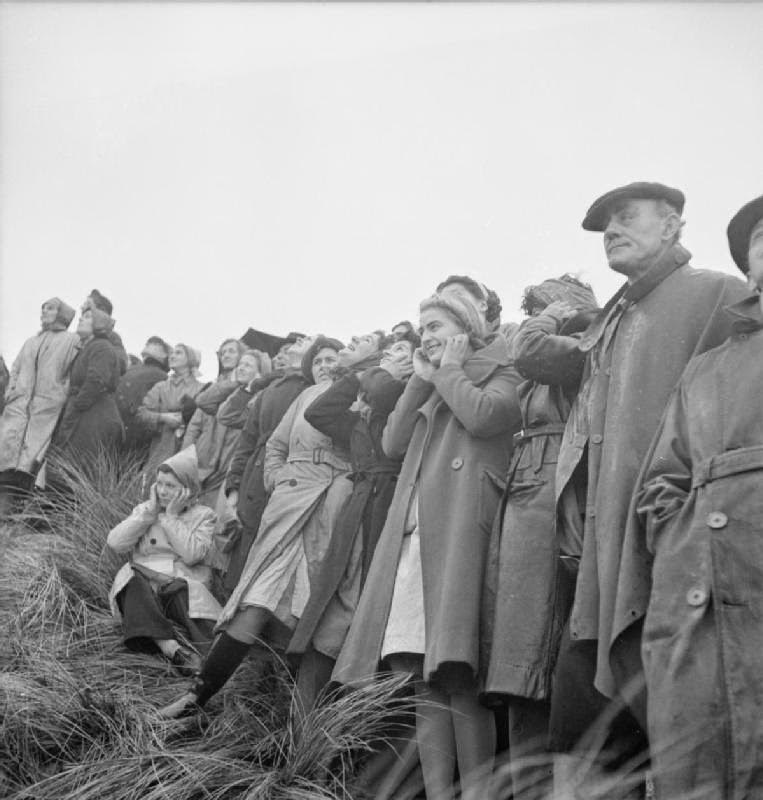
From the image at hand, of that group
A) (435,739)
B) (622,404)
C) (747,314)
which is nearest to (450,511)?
(435,739)

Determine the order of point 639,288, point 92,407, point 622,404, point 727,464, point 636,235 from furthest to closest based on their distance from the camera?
point 92,407, point 636,235, point 639,288, point 622,404, point 727,464

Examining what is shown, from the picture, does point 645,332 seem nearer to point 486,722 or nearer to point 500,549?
point 500,549

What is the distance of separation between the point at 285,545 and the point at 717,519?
3065 mm

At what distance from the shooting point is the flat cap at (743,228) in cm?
415

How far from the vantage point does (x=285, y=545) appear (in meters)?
6.12

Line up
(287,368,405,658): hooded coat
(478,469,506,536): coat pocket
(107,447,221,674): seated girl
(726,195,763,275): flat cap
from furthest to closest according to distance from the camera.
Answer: (107,447,221,674): seated girl → (287,368,405,658): hooded coat → (478,469,506,536): coat pocket → (726,195,763,275): flat cap

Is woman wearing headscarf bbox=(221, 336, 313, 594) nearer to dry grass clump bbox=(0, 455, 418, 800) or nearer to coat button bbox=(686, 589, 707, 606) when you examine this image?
dry grass clump bbox=(0, 455, 418, 800)

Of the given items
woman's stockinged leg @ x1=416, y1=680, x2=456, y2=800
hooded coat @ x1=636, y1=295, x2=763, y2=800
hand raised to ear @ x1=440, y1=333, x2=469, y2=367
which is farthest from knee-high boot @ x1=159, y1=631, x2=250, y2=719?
hooded coat @ x1=636, y1=295, x2=763, y2=800

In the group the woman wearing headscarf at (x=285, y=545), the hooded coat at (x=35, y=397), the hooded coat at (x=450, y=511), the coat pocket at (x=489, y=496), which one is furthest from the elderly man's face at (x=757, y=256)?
the hooded coat at (x=35, y=397)

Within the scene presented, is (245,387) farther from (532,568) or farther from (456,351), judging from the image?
(532,568)

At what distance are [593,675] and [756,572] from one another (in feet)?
2.94

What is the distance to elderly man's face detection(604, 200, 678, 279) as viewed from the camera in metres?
4.62

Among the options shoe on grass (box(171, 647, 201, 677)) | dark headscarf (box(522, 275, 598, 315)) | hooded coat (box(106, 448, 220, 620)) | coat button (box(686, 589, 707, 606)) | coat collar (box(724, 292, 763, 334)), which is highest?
dark headscarf (box(522, 275, 598, 315))

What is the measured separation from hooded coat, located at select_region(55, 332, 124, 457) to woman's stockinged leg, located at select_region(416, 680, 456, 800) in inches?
214
